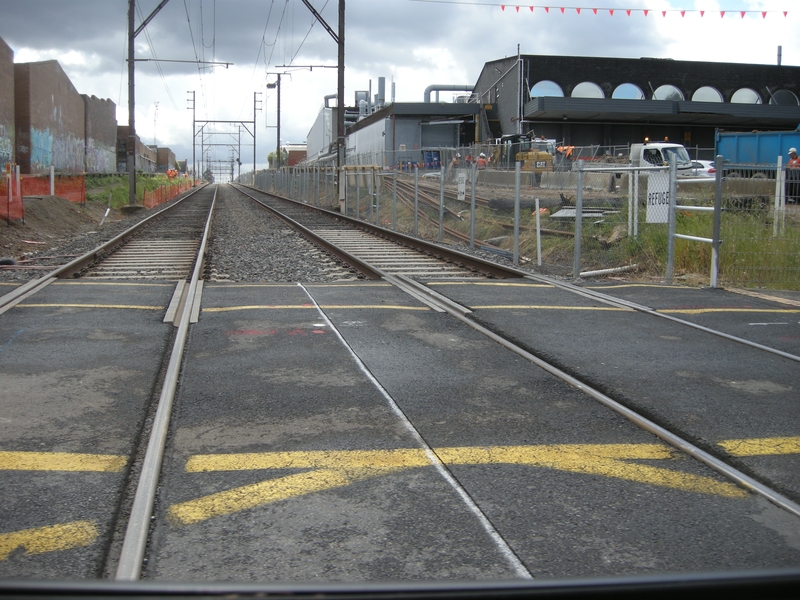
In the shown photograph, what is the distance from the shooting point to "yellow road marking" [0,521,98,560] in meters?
2.96

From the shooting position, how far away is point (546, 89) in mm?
53719

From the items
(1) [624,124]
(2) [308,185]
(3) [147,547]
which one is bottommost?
(3) [147,547]

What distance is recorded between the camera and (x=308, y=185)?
42.2m

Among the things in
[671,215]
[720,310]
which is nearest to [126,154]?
[671,215]

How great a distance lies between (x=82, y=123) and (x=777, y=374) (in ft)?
207

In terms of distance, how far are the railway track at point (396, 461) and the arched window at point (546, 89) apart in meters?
48.3

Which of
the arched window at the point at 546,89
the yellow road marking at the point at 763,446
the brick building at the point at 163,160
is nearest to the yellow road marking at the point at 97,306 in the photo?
the yellow road marking at the point at 763,446

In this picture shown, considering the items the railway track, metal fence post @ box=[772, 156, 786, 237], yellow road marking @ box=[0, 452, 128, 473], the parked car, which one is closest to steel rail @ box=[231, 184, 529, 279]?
metal fence post @ box=[772, 156, 786, 237]

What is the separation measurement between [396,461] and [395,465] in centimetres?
6

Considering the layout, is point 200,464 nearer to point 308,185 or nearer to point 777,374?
point 777,374

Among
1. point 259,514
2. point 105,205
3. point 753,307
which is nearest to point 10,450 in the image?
point 259,514

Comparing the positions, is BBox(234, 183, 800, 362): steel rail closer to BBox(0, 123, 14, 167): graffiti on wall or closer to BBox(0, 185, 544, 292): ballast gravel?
BBox(0, 185, 544, 292): ballast gravel

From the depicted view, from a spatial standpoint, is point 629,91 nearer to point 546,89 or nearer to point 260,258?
point 546,89

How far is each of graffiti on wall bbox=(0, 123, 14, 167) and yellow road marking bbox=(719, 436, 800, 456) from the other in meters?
39.9
